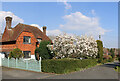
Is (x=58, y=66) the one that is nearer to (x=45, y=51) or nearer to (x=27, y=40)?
(x=45, y=51)

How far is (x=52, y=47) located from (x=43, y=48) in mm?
2129

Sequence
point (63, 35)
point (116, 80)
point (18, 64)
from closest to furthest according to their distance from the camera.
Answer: point (116, 80) < point (18, 64) < point (63, 35)

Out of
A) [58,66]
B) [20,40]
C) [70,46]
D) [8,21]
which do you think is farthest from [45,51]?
[8,21]

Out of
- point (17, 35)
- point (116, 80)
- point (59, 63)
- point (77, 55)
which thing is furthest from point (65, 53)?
point (17, 35)

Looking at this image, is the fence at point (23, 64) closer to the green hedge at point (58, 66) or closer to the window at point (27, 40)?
the green hedge at point (58, 66)

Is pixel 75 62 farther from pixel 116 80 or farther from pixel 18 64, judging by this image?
pixel 18 64

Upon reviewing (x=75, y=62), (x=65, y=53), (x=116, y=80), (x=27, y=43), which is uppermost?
(x=27, y=43)

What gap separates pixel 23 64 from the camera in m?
17.6

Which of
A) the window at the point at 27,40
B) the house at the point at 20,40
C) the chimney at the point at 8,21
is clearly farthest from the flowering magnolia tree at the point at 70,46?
the chimney at the point at 8,21

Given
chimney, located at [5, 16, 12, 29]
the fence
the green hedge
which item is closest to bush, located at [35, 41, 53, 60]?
the fence

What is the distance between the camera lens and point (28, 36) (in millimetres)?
26047

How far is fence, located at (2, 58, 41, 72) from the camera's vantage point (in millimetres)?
15717

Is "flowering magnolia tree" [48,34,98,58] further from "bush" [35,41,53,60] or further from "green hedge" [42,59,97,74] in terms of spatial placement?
"green hedge" [42,59,97,74]

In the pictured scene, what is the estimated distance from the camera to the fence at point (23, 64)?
15.7 m
